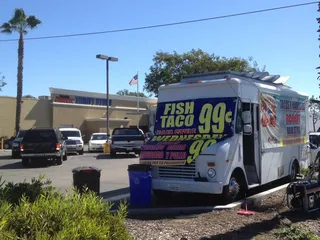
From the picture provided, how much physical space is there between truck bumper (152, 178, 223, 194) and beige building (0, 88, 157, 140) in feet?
93.1

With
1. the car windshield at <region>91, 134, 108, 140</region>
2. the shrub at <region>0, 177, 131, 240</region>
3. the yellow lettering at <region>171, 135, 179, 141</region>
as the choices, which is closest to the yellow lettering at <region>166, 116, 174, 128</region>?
the yellow lettering at <region>171, 135, 179, 141</region>

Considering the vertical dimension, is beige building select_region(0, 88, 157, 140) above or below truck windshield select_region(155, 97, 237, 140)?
above

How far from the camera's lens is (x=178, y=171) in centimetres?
901

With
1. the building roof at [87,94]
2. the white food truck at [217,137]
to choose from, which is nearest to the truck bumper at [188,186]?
the white food truck at [217,137]

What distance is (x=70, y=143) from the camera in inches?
1078

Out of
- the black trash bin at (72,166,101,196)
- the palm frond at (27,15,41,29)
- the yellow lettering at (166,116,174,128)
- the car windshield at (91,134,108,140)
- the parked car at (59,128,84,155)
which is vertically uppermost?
the palm frond at (27,15,41,29)

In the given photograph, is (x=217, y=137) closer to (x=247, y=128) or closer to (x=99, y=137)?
(x=247, y=128)

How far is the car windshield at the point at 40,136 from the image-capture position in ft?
65.9

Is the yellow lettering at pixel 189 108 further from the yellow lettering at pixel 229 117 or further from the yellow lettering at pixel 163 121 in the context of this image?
the yellow lettering at pixel 229 117

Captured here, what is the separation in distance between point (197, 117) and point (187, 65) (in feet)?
120

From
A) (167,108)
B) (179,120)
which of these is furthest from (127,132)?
(179,120)

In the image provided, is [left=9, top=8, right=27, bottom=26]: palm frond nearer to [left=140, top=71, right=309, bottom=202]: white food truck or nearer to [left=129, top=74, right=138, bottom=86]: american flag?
[left=129, top=74, right=138, bottom=86]: american flag

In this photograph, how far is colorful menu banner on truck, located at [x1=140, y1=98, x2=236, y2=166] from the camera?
351 inches

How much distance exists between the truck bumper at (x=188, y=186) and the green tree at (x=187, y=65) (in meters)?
35.9
